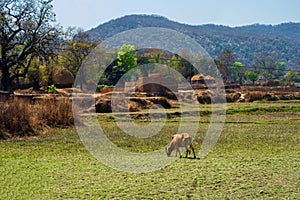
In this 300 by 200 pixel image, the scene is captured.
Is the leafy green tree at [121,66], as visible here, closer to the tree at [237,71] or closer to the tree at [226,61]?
the tree at [226,61]

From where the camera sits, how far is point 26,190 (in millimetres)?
6621

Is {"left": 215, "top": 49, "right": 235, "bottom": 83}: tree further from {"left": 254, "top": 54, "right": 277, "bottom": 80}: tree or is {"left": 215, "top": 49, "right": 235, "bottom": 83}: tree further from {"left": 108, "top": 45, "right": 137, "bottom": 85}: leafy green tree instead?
{"left": 254, "top": 54, "right": 277, "bottom": 80}: tree

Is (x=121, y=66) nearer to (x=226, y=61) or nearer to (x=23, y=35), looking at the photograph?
(x=226, y=61)

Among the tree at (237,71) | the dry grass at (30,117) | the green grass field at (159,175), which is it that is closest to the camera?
the green grass field at (159,175)

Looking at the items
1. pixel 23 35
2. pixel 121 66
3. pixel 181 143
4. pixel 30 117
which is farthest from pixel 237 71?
pixel 181 143

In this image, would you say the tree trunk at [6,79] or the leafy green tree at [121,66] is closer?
the tree trunk at [6,79]

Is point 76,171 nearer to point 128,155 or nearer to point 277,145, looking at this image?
point 128,155

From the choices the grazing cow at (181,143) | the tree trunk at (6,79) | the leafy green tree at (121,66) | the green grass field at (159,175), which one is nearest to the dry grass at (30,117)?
the green grass field at (159,175)

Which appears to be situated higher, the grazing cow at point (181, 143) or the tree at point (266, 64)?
the tree at point (266, 64)

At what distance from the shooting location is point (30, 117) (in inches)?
613

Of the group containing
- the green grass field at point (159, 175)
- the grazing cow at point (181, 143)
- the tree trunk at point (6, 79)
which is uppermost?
the tree trunk at point (6, 79)

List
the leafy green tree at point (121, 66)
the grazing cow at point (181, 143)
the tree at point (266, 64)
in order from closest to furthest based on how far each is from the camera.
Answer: the grazing cow at point (181, 143)
the leafy green tree at point (121, 66)
the tree at point (266, 64)

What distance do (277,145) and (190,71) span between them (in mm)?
50461

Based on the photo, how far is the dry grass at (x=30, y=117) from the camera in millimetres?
14930
